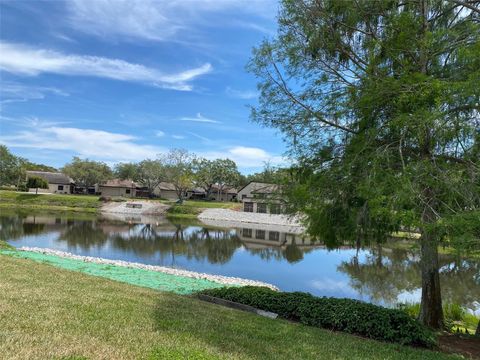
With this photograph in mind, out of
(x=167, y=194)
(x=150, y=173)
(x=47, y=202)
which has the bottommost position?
(x=47, y=202)

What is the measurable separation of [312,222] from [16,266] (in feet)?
25.0

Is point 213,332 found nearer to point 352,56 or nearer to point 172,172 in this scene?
point 352,56

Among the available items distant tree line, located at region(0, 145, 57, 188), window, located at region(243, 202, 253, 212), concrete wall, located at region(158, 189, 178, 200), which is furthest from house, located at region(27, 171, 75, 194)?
window, located at region(243, 202, 253, 212)

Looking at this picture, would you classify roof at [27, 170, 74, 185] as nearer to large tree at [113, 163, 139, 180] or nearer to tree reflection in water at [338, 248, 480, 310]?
large tree at [113, 163, 139, 180]

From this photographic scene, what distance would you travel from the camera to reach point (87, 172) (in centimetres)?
8744

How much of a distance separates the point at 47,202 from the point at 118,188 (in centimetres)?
2778

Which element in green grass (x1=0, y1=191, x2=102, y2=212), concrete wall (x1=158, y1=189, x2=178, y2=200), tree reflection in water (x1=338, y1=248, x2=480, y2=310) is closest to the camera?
tree reflection in water (x1=338, y1=248, x2=480, y2=310)

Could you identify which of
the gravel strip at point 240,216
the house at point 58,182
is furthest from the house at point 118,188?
the gravel strip at point 240,216

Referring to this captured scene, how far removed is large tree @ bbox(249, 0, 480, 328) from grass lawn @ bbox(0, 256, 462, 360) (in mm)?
2133

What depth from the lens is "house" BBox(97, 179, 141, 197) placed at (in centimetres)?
9044

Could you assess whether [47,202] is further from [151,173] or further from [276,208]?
[276,208]

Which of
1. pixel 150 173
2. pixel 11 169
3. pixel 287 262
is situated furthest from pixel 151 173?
pixel 287 262

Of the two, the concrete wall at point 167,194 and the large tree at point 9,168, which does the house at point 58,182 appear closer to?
the large tree at point 9,168

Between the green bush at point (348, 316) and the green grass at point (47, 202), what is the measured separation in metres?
56.8
